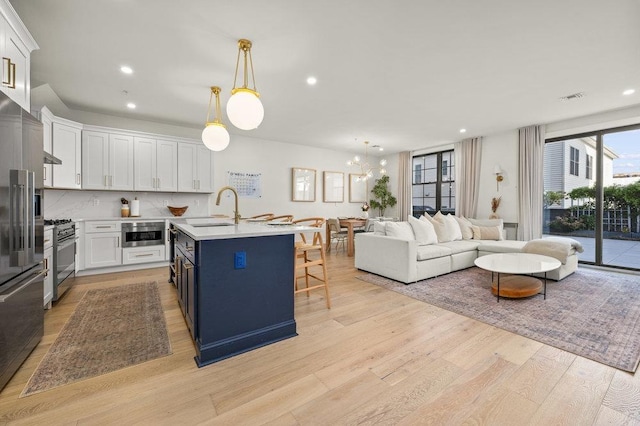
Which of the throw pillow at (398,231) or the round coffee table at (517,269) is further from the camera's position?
the throw pillow at (398,231)

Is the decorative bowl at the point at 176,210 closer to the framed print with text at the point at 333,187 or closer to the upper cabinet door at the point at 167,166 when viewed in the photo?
the upper cabinet door at the point at 167,166

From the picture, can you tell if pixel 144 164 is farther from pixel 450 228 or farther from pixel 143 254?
pixel 450 228

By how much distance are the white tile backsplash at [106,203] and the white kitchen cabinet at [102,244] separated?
1.79 feet

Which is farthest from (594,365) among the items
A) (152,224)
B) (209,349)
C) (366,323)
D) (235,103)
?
(152,224)

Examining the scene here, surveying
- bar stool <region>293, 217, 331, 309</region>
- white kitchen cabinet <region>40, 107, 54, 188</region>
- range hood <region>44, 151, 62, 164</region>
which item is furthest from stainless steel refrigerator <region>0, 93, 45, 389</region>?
white kitchen cabinet <region>40, 107, 54, 188</region>

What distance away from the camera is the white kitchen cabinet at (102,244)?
411 centimetres

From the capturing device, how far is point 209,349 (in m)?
1.89

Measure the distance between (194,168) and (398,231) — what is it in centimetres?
389

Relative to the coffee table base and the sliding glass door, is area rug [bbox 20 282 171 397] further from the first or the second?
the sliding glass door

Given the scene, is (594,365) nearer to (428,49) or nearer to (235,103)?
(428,49)

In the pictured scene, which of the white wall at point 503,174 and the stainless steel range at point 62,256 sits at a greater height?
the white wall at point 503,174

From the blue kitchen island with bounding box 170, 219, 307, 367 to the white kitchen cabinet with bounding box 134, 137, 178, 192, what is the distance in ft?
10.3

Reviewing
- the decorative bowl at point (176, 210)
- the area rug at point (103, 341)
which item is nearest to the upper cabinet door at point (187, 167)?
the decorative bowl at point (176, 210)

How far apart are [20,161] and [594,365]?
4.14 metres
